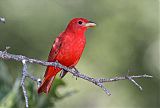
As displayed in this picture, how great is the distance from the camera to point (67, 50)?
16.9 feet

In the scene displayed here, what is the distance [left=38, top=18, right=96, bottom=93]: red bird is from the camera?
5.09 metres

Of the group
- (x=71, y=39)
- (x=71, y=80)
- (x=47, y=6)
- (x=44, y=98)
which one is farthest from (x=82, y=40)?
(x=47, y=6)

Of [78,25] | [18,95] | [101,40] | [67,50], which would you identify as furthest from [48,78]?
[101,40]

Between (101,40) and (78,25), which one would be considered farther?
(101,40)

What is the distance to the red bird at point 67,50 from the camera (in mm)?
5090

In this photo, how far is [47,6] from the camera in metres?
10.9

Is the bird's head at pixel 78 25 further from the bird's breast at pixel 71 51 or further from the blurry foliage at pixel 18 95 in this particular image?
the blurry foliage at pixel 18 95

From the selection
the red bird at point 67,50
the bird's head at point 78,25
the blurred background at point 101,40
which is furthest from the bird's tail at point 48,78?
the blurred background at point 101,40

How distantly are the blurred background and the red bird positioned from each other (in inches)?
196

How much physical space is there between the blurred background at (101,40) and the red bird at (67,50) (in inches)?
196

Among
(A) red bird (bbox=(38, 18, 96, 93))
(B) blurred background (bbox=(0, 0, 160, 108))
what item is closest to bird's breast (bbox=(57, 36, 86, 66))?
(A) red bird (bbox=(38, 18, 96, 93))

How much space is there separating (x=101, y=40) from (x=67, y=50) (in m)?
5.69

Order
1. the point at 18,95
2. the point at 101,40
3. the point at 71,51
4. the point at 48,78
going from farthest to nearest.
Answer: the point at 101,40
the point at 18,95
the point at 48,78
the point at 71,51

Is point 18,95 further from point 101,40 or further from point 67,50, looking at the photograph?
point 101,40
